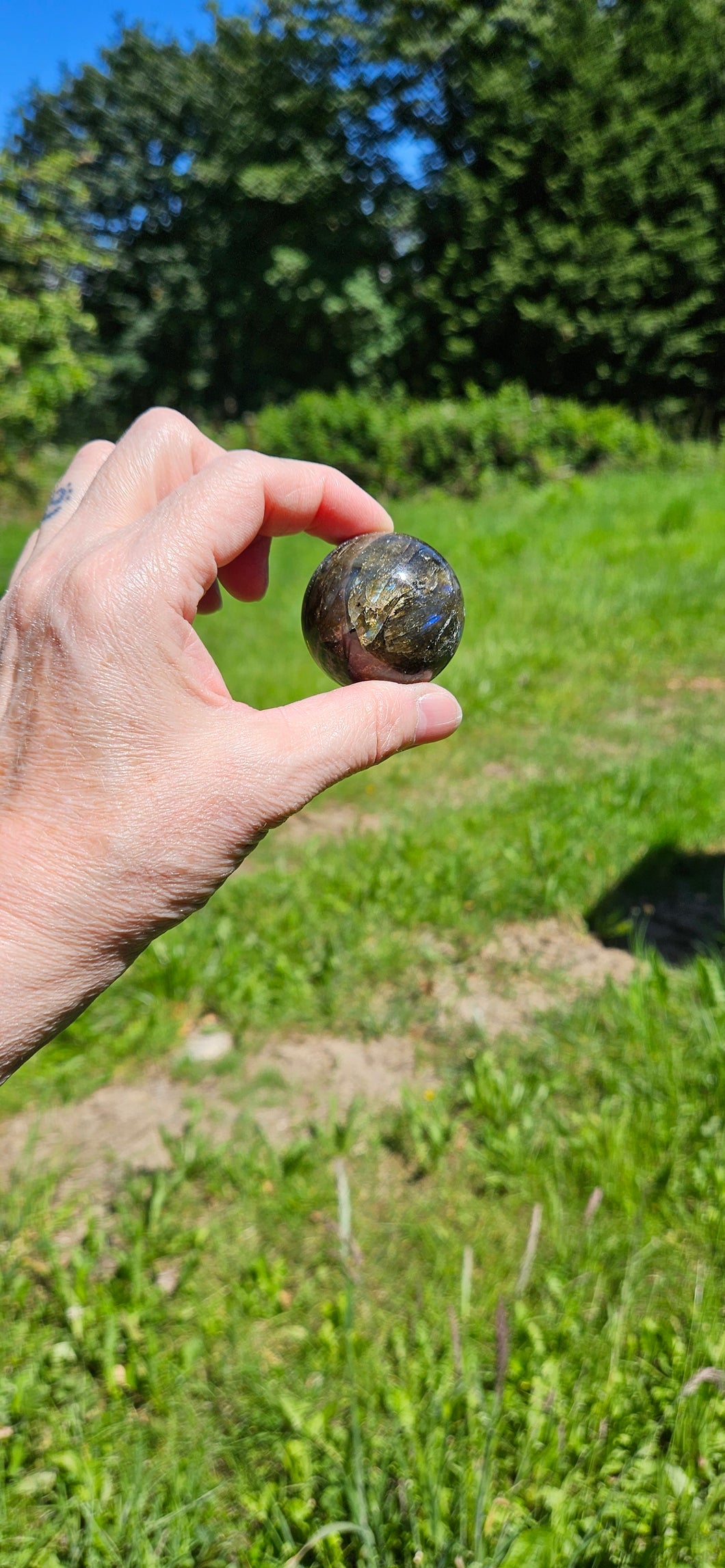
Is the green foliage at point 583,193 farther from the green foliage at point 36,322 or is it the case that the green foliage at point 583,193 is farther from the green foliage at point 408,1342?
the green foliage at point 408,1342

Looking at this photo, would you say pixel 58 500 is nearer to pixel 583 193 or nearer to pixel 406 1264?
pixel 406 1264

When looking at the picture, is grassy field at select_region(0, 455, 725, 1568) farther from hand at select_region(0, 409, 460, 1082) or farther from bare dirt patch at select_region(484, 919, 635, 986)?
hand at select_region(0, 409, 460, 1082)

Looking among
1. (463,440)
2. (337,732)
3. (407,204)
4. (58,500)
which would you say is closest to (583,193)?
(407,204)

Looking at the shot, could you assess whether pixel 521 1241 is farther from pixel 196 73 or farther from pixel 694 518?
pixel 196 73

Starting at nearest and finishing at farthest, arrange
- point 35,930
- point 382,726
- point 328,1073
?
point 35,930 < point 382,726 < point 328,1073

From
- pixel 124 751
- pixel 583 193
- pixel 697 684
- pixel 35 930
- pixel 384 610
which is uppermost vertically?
pixel 583 193

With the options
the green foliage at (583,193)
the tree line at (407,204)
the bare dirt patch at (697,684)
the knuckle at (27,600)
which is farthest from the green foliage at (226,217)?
the knuckle at (27,600)
